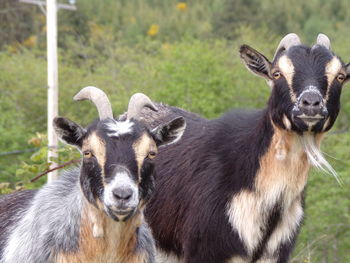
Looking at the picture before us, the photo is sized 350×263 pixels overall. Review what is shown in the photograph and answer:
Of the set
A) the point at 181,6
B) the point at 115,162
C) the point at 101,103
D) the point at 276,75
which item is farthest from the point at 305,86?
the point at 181,6

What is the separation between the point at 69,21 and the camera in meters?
54.7

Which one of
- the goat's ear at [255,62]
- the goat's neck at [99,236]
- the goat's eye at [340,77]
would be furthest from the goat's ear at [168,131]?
the goat's eye at [340,77]

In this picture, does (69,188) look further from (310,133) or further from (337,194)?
(337,194)

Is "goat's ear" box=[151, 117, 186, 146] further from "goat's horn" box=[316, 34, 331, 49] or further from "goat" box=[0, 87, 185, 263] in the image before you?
"goat's horn" box=[316, 34, 331, 49]

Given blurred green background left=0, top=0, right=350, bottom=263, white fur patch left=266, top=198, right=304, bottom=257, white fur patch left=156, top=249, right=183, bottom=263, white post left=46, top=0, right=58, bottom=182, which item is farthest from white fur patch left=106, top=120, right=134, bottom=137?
white post left=46, top=0, right=58, bottom=182

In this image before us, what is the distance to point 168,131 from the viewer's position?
7367 millimetres

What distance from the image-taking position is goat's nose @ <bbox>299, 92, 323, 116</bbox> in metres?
7.77

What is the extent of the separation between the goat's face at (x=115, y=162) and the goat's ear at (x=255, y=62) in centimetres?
179

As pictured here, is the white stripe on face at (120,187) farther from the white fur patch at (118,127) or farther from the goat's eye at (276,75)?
the goat's eye at (276,75)

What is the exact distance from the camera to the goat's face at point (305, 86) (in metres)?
7.84

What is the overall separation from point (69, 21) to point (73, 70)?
1581 centimetres

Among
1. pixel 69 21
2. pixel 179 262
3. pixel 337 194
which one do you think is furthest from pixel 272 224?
pixel 69 21

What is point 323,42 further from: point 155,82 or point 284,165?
point 155,82

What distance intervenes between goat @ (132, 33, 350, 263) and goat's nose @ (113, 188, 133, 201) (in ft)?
6.68
